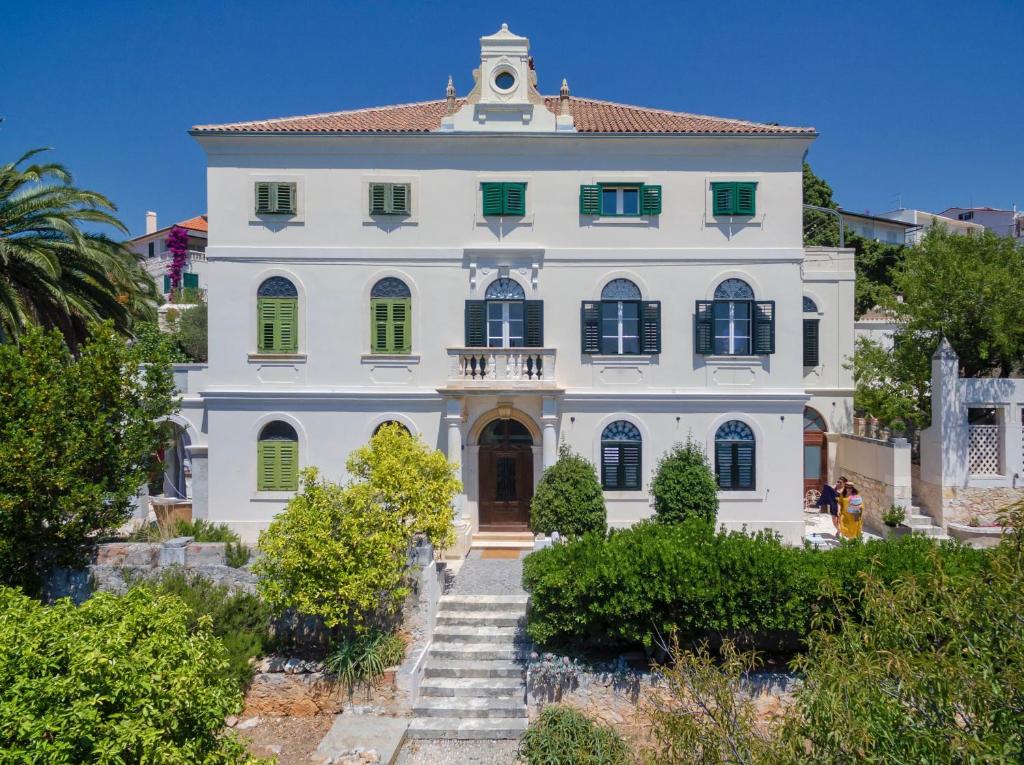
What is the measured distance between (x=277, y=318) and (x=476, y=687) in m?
12.1

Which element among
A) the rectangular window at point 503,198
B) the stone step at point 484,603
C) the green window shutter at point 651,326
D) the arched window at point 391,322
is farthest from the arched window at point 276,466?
the green window shutter at point 651,326

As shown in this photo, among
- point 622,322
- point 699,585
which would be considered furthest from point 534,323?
point 699,585

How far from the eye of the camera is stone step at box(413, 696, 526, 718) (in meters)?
12.2

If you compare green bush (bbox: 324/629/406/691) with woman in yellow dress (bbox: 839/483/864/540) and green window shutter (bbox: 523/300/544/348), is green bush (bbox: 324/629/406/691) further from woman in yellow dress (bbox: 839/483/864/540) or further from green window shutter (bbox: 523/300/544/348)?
woman in yellow dress (bbox: 839/483/864/540)

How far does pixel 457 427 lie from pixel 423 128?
885 centimetres

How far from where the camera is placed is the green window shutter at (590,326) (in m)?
19.3

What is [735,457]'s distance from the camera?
Result: 19.3 metres

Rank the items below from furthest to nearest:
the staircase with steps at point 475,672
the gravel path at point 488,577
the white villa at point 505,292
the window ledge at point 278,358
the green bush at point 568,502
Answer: the window ledge at point 278,358 < the white villa at point 505,292 < the green bush at point 568,502 < the gravel path at point 488,577 < the staircase with steps at point 475,672

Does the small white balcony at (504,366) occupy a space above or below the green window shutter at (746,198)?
below

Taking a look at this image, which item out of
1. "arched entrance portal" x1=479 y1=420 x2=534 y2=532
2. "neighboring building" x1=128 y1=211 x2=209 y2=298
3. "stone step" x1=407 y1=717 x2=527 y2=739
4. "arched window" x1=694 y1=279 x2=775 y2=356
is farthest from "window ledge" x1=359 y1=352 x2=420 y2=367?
"neighboring building" x1=128 y1=211 x2=209 y2=298

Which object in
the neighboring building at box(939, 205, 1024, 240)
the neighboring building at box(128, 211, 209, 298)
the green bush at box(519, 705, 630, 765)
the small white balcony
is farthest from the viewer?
the neighboring building at box(939, 205, 1024, 240)

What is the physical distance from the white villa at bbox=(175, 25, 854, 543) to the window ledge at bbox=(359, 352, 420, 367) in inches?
2.6

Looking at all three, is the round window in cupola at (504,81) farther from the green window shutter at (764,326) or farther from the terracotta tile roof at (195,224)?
the terracotta tile roof at (195,224)

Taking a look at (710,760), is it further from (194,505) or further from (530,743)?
(194,505)
